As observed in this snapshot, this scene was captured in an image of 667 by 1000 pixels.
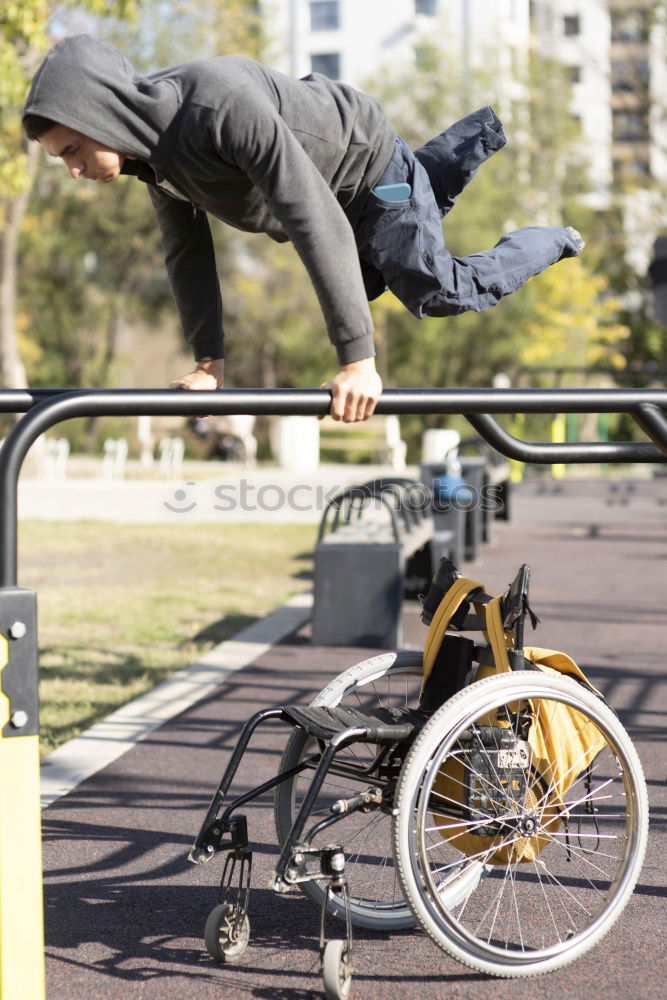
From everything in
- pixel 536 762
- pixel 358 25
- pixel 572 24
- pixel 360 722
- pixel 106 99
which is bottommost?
pixel 536 762

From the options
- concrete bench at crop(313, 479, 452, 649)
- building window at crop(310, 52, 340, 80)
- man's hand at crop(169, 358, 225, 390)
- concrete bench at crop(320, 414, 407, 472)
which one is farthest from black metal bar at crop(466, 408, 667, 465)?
building window at crop(310, 52, 340, 80)

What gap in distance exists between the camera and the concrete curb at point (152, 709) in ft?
15.4

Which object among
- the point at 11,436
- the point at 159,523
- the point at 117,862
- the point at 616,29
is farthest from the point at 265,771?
the point at 616,29

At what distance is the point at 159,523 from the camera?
1374cm

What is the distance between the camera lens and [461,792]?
2969 millimetres

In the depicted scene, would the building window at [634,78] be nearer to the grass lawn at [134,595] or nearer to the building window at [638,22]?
the building window at [638,22]

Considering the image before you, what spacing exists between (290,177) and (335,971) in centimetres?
169

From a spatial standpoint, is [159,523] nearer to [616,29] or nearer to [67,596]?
[67,596]

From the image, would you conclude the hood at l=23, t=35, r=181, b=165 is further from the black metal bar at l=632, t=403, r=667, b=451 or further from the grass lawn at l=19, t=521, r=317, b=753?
the grass lawn at l=19, t=521, r=317, b=753

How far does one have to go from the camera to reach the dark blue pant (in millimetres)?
2961

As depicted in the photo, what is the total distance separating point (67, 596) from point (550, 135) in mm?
27889

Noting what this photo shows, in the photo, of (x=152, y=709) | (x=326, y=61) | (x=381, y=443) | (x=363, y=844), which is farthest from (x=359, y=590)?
(x=326, y=61)

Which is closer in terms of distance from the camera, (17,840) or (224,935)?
(17,840)

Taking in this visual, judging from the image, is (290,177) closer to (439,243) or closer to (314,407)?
(314,407)
